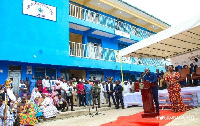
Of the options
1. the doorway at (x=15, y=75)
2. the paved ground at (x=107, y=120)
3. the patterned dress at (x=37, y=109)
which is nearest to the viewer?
the paved ground at (x=107, y=120)

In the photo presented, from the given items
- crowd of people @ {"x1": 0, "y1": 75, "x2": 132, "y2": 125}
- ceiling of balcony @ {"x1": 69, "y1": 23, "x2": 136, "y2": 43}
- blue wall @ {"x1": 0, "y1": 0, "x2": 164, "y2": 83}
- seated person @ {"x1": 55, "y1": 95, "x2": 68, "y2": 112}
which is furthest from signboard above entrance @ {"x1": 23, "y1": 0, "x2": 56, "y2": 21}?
seated person @ {"x1": 55, "y1": 95, "x2": 68, "y2": 112}

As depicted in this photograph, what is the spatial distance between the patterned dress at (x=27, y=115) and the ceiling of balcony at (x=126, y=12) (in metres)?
11.2

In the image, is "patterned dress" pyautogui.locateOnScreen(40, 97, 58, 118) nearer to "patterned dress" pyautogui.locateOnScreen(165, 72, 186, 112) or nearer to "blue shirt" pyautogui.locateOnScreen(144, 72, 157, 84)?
"blue shirt" pyautogui.locateOnScreen(144, 72, 157, 84)

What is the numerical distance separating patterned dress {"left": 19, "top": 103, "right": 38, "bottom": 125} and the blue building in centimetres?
411

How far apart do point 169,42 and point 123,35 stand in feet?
30.5

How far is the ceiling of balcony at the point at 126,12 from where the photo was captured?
1627cm

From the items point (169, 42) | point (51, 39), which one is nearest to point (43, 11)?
point (51, 39)

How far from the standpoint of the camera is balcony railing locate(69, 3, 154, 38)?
46.8 feet

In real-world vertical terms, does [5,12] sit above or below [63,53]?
above

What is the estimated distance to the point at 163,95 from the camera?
7.74 metres

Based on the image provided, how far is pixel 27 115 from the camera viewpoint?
6.18m

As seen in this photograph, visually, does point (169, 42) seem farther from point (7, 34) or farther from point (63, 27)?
point (7, 34)

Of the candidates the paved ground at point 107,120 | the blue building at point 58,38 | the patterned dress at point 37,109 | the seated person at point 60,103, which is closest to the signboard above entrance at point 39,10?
the blue building at point 58,38

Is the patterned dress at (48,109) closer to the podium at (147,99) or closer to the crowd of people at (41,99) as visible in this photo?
the crowd of people at (41,99)
